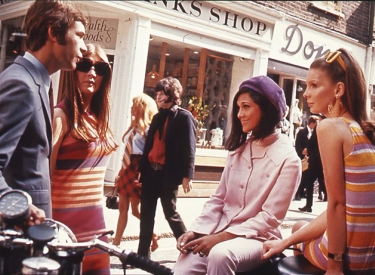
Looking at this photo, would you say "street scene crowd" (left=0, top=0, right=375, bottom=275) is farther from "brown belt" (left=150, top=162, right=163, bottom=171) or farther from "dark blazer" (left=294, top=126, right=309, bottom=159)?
"dark blazer" (left=294, top=126, right=309, bottom=159)

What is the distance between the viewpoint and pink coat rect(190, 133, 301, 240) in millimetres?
2383

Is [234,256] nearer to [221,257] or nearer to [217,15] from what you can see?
[221,257]

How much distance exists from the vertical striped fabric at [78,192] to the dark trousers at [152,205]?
8.55 ft

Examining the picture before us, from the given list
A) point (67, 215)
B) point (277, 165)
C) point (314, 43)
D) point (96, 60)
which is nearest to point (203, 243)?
point (277, 165)

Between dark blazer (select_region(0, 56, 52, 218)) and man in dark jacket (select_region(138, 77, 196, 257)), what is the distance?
128 inches

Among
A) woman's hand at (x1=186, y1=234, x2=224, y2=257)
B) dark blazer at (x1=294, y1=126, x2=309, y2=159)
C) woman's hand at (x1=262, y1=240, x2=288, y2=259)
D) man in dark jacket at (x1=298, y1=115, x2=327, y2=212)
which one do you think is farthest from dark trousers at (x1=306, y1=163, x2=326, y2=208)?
woman's hand at (x1=262, y1=240, x2=288, y2=259)

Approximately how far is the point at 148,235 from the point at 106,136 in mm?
2718

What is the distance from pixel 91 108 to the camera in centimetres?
281

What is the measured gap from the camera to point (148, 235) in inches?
207

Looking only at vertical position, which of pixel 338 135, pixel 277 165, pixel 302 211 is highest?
pixel 338 135

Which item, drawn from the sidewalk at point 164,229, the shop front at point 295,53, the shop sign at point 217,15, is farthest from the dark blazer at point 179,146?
the shop front at point 295,53

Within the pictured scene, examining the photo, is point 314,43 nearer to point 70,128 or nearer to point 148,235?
point 148,235

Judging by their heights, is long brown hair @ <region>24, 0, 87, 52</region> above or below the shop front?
below

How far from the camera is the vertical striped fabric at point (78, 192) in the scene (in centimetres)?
251
